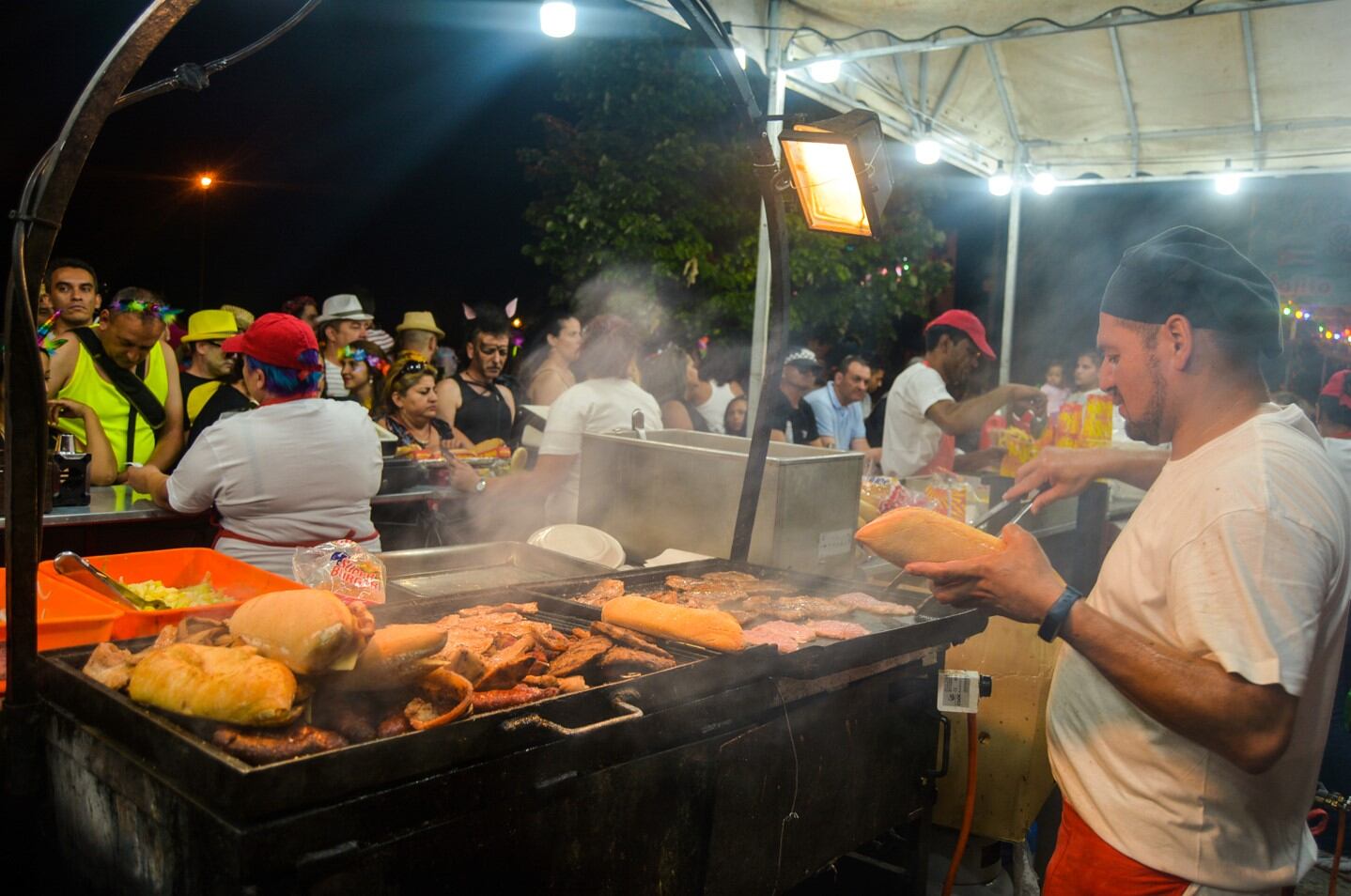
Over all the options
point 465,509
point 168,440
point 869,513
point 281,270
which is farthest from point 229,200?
point 869,513

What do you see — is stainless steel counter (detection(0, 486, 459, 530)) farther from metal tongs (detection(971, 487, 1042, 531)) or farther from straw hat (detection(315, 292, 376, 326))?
metal tongs (detection(971, 487, 1042, 531))

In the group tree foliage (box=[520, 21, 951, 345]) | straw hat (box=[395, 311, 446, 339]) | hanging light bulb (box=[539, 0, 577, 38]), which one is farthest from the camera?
tree foliage (box=[520, 21, 951, 345])

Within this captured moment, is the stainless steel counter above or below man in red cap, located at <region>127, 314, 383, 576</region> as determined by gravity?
below

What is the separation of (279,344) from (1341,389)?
19.0ft

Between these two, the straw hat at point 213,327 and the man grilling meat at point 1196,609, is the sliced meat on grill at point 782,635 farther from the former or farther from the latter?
the straw hat at point 213,327

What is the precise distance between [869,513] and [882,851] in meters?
1.66

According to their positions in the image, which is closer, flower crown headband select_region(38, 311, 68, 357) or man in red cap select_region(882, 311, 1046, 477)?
flower crown headband select_region(38, 311, 68, 357)

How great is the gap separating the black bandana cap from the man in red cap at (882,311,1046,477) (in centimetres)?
420

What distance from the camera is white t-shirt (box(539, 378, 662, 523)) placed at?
Answer: 16.1 feet

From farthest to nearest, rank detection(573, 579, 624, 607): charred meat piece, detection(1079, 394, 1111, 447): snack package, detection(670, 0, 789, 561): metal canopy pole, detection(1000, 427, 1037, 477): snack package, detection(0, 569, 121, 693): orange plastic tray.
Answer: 1. detection(1000, 427, 1037, 477): snack package
2. detection(1079, 394, 1111, 447): snack package
3. detection(670, 0, 789, 561): metal canopy pole
4. detection(573, 579, 624, 607): charred meat piece
5. detection(0, 569, 121, 693): orange plastic tray

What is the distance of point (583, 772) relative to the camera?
1.92 metres

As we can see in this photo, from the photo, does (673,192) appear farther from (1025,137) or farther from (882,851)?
(882,851)

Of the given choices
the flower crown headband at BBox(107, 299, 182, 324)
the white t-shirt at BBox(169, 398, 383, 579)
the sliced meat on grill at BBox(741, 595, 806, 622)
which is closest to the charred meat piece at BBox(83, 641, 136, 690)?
the sliced meat on grill at BBox(741, 595, 806, 622)

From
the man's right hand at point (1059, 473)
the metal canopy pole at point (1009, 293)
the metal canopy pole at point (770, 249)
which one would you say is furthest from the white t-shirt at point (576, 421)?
the metal canopy pole at point (1009, 293)
